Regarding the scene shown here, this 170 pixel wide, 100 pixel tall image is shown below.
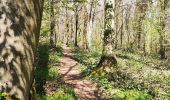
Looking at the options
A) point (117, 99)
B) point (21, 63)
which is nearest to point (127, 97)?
point (117, 99)

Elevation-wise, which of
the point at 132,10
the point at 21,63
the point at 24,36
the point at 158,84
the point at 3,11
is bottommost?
the point at 158,84

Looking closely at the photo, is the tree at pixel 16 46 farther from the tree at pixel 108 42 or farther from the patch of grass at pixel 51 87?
the tree at pixel 108 42

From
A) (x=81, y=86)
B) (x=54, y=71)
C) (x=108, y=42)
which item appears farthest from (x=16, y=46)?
(x=54, y=71)

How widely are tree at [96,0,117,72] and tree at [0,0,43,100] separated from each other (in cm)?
1361

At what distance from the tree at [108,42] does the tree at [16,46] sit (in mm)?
13609

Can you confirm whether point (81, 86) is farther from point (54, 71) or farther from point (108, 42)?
point (108, 42)

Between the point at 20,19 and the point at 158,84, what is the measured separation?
14417 millimetres

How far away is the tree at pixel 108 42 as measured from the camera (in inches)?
622

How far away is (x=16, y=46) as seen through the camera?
2082mm

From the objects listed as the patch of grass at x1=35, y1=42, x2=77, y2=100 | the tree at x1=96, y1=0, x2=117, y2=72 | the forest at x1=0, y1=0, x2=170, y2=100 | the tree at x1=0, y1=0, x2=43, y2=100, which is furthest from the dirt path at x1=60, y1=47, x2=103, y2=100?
the tree at x1=0, y1=0, x2=43, y2=100

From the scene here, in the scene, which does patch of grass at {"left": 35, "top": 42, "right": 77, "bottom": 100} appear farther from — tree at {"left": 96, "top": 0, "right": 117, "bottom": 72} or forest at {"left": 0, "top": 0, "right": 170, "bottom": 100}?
tree at {"left": 96, "top": 0, "right": 117, "bottom": 72}

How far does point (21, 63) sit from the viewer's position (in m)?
2.09

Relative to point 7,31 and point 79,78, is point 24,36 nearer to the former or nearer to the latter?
point 7,31

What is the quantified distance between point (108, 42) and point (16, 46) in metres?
14.3
